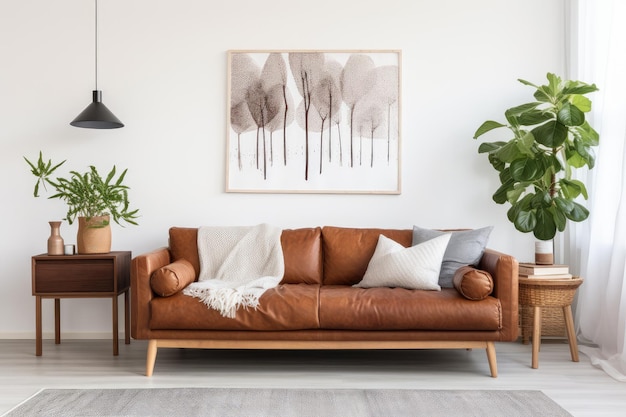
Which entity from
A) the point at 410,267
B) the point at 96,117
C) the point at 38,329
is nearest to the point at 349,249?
the point at 410,267

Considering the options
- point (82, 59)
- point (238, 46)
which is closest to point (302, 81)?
point (238, 46)

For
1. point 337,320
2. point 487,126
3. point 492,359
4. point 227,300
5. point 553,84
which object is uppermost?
point 553,84

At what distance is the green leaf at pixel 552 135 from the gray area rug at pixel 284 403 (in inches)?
60.0

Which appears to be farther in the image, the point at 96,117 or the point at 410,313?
the point at 96,117

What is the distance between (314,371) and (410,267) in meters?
0.82

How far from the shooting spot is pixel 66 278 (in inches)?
159

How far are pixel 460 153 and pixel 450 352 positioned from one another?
4.65 feet

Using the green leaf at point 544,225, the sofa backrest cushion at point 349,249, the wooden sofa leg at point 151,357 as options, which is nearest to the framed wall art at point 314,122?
the sofa backrest cushion at point 349,249

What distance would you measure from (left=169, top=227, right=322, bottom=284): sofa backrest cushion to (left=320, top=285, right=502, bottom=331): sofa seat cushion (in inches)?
24.8

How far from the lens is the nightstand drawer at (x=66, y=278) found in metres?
4.05

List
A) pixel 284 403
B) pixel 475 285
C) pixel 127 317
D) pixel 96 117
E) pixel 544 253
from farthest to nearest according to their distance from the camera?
pixel 127 317
pixel 96 117
pixel 544 253
pixel 475 285
pixel 284 403

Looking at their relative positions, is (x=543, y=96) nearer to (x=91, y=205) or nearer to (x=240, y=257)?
(x=240, y=257)

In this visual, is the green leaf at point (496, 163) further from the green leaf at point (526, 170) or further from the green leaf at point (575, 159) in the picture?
the green leaf at point (575, 159)

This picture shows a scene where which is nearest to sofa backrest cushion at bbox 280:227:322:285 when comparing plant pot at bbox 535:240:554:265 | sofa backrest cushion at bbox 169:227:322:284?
sofa backrest cushion at bbox 169:227:322:284
